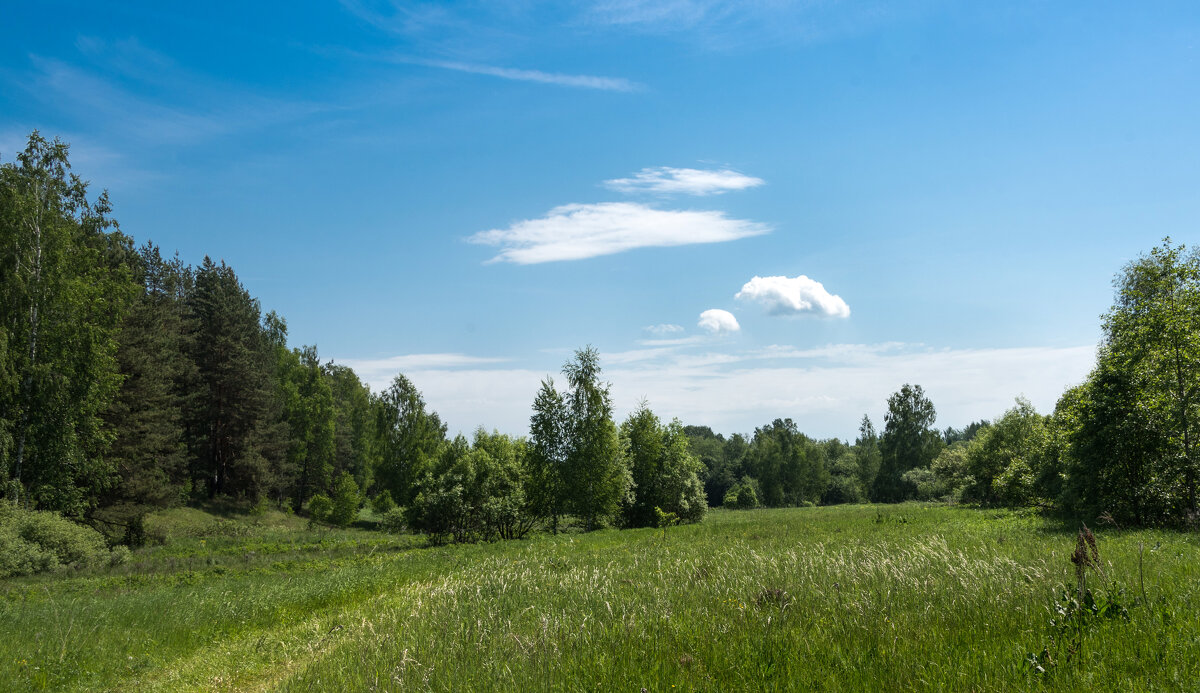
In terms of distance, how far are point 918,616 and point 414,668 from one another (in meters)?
5.77

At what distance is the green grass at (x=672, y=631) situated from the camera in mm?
5656

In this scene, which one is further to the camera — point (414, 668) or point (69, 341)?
point (69, 341)

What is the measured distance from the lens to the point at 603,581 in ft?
37.4

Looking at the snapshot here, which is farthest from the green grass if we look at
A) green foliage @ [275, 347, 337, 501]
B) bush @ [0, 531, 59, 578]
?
green foliage @ [275, 347, 337, 501]

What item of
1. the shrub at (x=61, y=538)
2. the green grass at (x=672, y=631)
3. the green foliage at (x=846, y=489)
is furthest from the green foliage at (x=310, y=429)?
the green foliage at (x=846, y=489)

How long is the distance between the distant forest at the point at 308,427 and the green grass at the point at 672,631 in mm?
6105

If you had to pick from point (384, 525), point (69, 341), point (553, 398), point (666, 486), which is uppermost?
point (69, 341)

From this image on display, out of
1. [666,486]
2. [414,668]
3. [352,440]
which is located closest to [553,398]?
[666,486]

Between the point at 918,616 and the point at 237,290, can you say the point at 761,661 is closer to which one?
the point at 918,616

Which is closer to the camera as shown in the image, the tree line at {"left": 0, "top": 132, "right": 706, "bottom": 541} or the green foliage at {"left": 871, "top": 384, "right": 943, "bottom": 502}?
the tree line at {"left": 0, "top": 132, "right": 706, "bottom": 541}

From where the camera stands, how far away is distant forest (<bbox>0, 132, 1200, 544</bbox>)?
63.9 ft

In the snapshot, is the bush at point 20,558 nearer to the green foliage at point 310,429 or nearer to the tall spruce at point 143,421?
the tall spruce at point 143,421

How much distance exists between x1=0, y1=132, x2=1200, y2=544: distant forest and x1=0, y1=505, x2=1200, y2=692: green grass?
6105 mm

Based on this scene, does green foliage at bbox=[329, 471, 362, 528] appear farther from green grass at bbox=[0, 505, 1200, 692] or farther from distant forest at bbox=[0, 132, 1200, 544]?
green grass at bbox=[0, 505, 1200, 692]
